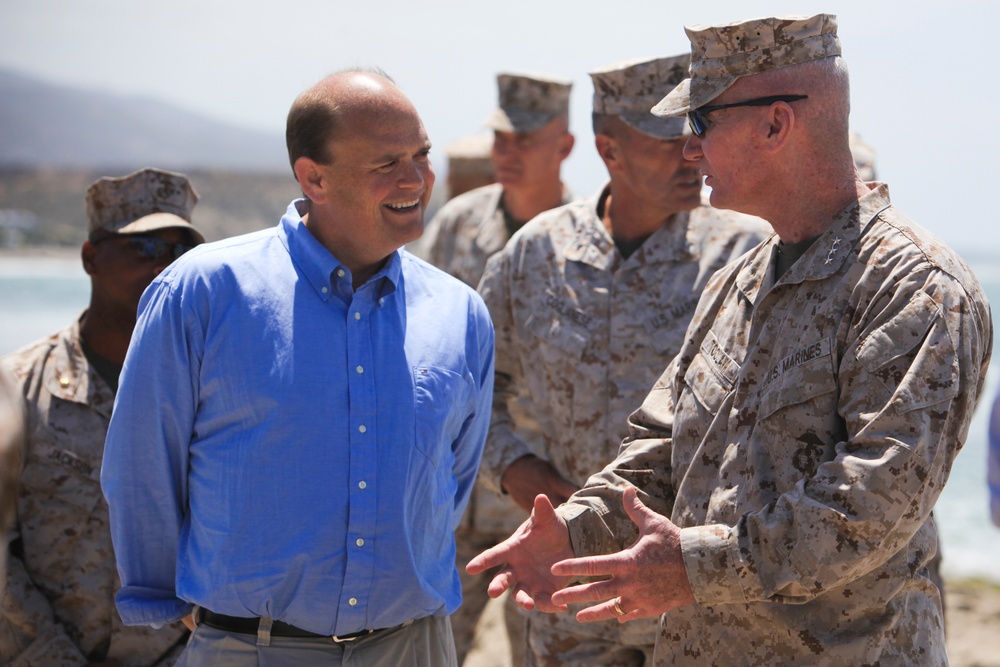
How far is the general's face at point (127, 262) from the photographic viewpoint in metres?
4.02

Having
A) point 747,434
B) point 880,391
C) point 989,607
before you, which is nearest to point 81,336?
point 747,434

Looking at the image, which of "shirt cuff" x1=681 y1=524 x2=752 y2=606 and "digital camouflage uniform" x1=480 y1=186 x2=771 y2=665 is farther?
"digital camouflage uniform" x1=480 y1=186 x2=771 y2=665

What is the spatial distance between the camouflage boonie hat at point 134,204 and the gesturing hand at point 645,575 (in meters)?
2.27

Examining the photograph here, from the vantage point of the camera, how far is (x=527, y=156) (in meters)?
6.83

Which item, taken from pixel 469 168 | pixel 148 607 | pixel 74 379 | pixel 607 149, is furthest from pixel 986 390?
pixel 148 607

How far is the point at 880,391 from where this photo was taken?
2.43 metres

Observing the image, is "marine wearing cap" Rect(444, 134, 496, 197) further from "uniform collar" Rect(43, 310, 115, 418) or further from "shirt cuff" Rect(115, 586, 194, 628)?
"shirt cuff" Rect(115, 586, 194, 628)

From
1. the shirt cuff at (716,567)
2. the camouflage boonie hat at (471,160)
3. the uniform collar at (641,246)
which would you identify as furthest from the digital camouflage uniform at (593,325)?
the camouflage boonie hat at (471,160)

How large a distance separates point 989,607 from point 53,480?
7.78m

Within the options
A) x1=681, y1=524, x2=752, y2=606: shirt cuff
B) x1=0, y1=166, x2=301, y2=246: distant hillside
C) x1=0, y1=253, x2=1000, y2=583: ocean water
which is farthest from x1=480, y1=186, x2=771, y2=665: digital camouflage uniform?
x1=0, y1=166, x2=301, y2=246: distant hillside

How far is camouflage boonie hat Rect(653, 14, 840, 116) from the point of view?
268 cm

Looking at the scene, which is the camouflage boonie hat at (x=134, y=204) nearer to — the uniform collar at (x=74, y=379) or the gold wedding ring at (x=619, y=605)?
the uniform collar at (x=74, y=379)

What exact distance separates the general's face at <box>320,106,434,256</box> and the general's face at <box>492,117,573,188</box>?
353cm

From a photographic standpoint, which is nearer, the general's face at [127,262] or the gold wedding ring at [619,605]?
the gold wedding ring at [619,605]
